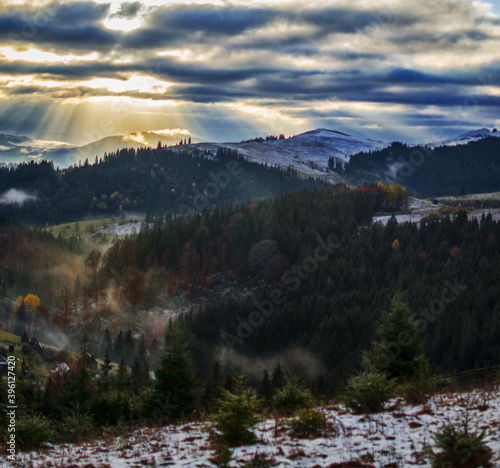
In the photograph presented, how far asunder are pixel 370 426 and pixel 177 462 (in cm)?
888

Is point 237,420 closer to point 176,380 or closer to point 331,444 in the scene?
point 331,444

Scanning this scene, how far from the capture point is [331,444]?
73.5 feet

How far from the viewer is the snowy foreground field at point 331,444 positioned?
20.9 m

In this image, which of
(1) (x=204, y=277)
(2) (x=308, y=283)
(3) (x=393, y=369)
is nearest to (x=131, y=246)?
(1) (x=204, y=277)

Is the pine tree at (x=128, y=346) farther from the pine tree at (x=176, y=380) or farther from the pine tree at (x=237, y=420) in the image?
the pine tree at (x=237, y=420)

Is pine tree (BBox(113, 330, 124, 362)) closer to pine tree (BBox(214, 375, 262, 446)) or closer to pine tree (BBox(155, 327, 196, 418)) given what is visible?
pine tree (BBox(155, 327, 196, 418))

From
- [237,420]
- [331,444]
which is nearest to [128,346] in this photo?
[237,420]

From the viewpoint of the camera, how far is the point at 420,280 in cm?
15825

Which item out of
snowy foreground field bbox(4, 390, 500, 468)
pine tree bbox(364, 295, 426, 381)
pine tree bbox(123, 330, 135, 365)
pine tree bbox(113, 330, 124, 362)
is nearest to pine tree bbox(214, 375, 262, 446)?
snowy foreground field bbox(4, 390, 500, 468)

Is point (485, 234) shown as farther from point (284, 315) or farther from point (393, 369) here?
point (393, 369)

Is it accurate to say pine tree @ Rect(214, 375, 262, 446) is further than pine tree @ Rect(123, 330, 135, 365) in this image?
No

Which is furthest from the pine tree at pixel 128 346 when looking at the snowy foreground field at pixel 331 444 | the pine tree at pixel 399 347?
the snowy foreground field at pixel 331 444

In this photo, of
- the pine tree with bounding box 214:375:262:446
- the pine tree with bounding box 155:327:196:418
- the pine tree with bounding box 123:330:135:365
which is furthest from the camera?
the pine tree with bounding box 123:330:135:365

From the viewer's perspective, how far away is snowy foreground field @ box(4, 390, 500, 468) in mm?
20891
